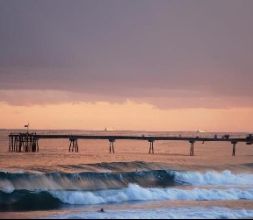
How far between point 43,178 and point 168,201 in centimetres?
918

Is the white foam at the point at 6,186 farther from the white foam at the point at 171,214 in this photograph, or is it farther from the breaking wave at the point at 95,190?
the white foam at the point at 171,214

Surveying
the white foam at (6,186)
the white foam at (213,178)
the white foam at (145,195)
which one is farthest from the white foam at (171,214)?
the white foam at (213,178)

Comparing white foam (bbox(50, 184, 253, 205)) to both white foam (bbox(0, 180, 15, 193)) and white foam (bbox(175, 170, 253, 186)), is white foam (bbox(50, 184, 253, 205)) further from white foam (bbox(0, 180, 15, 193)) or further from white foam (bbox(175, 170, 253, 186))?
white foam (bbox(175, 170, 253, 186))

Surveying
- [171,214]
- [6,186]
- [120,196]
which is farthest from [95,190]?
[171,214]

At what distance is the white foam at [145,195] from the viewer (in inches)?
1180

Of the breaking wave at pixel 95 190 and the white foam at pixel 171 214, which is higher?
the breaking wave at pixel 95 190

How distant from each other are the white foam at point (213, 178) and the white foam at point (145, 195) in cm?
718

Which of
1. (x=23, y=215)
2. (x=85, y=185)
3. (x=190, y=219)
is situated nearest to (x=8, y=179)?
(x=85, y=185)

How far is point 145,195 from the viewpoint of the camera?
31703mm

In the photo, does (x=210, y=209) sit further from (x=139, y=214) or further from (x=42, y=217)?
(x=42, y=217)

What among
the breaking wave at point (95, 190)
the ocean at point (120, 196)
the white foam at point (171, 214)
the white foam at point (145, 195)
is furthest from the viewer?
the white foam at point (145, 195)

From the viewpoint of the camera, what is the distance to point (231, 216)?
2359cm

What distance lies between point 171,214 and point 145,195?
796cm

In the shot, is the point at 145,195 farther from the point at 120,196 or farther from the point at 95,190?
the point at 95,190
